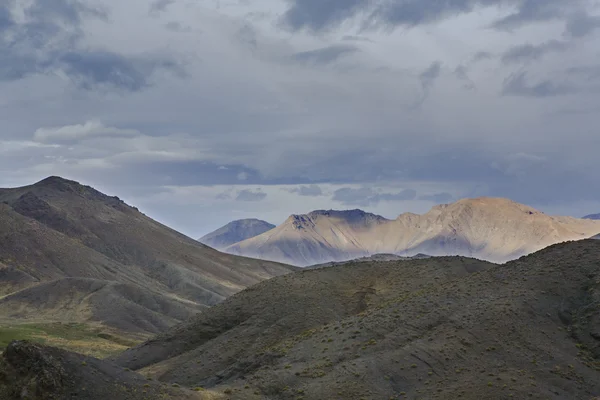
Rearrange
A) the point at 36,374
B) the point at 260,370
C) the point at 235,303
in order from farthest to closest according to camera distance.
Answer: the point at 235,303
the point at 260,370
the point at 36,374

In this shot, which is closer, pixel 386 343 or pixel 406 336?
pixel 386 343

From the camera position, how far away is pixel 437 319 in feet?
181

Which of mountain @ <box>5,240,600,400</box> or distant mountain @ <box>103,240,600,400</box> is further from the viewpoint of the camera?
distant mountain @ <box>103,240,600,400</box>

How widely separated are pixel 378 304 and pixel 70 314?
4327 inches

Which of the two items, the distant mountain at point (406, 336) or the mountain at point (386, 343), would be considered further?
the distant mountain at point (406, 336)

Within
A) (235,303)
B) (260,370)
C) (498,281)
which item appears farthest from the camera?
(235,303)

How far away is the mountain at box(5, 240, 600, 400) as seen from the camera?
145ft

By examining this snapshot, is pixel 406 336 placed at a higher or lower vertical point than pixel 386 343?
higher

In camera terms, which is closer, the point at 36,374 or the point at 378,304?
the point at 36,374

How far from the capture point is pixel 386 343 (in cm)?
5150

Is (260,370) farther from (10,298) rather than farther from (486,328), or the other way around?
(10,298)

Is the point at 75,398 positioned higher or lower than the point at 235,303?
lower

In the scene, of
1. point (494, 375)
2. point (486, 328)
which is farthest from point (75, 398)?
point (486, 328)

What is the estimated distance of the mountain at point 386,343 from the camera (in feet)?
145
